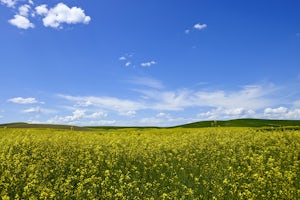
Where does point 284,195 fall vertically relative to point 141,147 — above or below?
below

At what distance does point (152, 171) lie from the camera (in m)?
10.7

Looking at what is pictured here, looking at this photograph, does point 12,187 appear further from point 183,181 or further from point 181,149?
point 181,149

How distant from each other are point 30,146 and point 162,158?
627 centimetres

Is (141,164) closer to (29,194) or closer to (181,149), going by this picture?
(181,149)

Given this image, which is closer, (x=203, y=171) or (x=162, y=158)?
(x=203, y=171)

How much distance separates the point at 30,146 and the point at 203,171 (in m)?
8.42

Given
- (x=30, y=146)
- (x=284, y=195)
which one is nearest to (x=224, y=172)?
(x=284, y=195)

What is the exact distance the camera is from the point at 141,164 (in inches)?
464

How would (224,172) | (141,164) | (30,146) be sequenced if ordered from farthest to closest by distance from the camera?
(30,146), (141,164), (224,172)

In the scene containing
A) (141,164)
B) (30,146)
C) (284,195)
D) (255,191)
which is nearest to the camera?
(284,195)

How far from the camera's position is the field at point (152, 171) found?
727 cm

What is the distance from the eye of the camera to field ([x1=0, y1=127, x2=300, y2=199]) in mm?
7270

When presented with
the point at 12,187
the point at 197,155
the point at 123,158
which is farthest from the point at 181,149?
the point at 12,187

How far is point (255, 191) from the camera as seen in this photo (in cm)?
751
